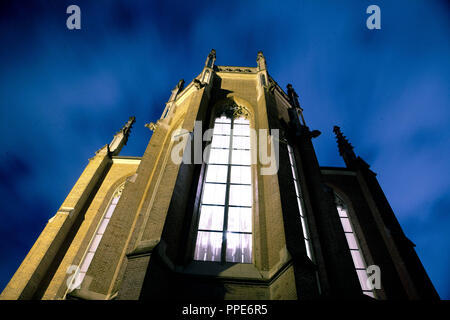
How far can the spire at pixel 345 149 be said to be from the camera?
40.2 feet

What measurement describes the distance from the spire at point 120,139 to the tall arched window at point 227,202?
6.12 meters

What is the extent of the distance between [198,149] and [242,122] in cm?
271

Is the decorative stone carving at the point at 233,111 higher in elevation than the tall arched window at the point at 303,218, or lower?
higher

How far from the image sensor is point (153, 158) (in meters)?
8.59

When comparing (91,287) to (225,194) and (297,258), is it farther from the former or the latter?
(297,258)

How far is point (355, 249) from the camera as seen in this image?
9062mm

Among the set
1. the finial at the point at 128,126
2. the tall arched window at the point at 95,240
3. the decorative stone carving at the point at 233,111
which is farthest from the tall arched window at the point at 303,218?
the finial at the point at 128,126

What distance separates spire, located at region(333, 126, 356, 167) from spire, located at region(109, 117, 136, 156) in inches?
460

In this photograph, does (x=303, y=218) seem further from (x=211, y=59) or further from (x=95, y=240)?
(x=211, y=59)

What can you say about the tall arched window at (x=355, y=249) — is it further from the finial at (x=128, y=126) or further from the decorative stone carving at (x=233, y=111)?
the finial at (x=128, y=126)

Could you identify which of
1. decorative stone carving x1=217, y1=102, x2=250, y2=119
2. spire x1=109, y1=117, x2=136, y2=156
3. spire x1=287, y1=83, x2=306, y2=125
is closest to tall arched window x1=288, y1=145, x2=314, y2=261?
decorative stone carving x1=217, y1=102, x2=250, y2=119

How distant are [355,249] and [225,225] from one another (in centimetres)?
567

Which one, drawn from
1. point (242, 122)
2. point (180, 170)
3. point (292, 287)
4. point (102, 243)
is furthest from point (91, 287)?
point (242, 122)
